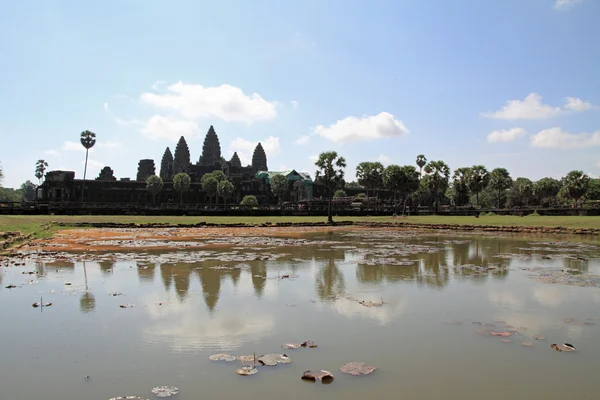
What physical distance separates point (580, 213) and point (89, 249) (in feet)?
200

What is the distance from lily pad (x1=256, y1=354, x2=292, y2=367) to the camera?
599 cm

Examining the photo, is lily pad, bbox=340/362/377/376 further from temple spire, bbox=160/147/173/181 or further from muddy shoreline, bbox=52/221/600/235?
temple spire, bbox=160/147/173/181

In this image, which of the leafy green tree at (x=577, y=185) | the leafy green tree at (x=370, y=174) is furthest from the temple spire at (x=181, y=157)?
the leafy green tree at (x=577, y=185)

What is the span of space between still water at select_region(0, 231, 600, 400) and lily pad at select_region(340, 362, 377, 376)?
0.37 ft

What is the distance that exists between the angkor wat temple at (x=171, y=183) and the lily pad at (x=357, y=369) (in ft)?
290

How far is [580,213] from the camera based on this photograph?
60.7 meters

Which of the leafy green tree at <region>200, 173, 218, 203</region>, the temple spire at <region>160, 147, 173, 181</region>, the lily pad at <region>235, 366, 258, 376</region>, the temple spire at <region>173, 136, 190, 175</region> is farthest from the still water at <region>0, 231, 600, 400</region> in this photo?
the temple spire at <region>160, 147, 173, 181</region>

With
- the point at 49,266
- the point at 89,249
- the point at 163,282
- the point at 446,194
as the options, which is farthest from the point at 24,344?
the point at 446,194

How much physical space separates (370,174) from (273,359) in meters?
93.1

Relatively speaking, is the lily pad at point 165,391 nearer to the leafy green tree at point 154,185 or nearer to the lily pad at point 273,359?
the lily pad at point 273,359

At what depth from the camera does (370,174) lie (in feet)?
320

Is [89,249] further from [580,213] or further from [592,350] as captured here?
[580,213]

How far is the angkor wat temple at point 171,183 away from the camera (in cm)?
9806

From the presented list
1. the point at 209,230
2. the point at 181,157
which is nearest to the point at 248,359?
the point at 209,230
